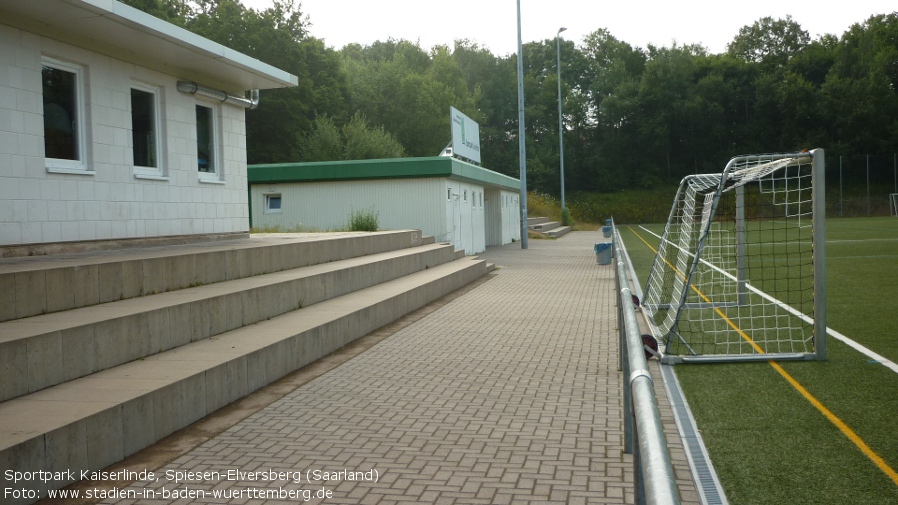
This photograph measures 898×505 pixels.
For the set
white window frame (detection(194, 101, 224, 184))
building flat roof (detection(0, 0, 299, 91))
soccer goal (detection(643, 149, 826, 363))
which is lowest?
soccer goal (detection(643, 149, 826, 363))

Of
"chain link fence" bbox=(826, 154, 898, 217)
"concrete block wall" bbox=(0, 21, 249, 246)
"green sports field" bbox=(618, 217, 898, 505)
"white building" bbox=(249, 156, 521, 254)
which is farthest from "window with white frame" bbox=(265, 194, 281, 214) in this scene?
"chain link fence" bbox=(826, 154, 898, 217)

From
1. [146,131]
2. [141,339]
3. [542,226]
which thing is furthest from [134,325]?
[542,226]

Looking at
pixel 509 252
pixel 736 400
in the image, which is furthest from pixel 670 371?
pixel 509 252

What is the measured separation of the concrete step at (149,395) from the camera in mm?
4797

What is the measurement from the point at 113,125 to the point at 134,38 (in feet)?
3.99

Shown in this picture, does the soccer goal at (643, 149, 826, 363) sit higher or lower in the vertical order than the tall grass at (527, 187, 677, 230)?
lower

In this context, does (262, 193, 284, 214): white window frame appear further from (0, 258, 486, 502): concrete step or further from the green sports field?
the green sports field

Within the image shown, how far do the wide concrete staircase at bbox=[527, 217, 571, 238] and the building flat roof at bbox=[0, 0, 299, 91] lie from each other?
102ft

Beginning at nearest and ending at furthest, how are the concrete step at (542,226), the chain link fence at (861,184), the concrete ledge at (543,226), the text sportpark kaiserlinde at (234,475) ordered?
the text sportpark kaiserlinde at (234,475) < the concrete step at (542,226) < the concrete ledge at (543,226) < the chain link fence at (861,184)

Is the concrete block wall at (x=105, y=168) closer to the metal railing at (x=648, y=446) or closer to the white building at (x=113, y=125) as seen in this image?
the white building at (x=113, y=125)

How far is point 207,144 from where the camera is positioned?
46.5 ft

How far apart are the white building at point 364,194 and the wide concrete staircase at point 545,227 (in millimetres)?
18564

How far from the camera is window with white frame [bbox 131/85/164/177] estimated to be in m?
11.9

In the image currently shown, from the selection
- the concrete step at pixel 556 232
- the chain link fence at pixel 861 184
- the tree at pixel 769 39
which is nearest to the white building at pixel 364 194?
the concrete step at pixel 556 232
